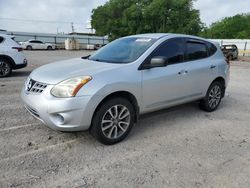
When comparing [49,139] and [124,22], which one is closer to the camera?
[49,139]

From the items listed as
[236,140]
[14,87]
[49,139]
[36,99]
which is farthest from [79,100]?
[14,87]

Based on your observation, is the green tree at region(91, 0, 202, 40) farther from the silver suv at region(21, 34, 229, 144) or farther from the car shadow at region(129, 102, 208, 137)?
the silver suv at region(21, 34, 229, 144)

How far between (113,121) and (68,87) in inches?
33.0

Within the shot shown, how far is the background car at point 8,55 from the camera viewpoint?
28.9ft

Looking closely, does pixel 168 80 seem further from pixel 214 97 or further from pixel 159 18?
pixel 159 18

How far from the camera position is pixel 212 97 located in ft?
17.7

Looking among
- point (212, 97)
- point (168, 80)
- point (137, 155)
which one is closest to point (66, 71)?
point (137, 155)

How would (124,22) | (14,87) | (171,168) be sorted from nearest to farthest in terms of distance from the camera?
(171,168), (14,87), (124,22)

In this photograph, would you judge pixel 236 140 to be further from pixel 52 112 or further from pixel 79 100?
pixel 52 112

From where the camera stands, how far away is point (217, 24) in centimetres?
8456

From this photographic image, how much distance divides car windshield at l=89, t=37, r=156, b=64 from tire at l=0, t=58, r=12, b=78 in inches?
219

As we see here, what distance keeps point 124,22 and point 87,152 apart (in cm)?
4526

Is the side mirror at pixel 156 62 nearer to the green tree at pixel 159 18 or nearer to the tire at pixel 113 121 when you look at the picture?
the tire at pixel 113 121

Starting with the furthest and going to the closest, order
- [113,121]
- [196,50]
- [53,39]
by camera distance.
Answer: [53,39] → [196,50] → [113,121]
